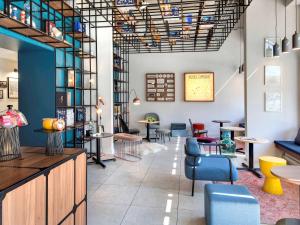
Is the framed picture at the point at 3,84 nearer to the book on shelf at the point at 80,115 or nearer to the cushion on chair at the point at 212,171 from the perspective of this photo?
the book on shelf at the point at 80,115

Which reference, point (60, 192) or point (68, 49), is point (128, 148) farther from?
point (60, 192)

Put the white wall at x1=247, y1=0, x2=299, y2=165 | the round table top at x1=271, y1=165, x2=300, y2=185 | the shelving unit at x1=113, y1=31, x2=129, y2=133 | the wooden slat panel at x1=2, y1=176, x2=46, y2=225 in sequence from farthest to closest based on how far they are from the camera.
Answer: the shelving unit at x1=113, y1=31, x2=129, y2=133 → the white wall at x1=247, y1=0, x2=299, y2=165 → the round table top at x1=271, y1=165, x2=300, y2=185 → the wooden slat panel at x1=2, y1=176, x2=46, y2=225

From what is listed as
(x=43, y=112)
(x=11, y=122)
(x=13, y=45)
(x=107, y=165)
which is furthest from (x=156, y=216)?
(x=13, y=45)

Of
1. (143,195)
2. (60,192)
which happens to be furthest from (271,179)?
(60,192)

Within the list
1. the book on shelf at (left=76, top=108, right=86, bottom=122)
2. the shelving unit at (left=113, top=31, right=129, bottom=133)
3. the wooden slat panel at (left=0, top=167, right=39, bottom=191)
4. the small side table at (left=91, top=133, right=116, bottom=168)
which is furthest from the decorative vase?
the shelving unit at (left=113, top=31, right=129, bottom=133)

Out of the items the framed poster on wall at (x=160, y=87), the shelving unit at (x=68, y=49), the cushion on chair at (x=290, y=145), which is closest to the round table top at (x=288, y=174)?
the cushion on chair at (x=290, y=145)

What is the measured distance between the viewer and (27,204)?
1629mm

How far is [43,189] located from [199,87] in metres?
8.41

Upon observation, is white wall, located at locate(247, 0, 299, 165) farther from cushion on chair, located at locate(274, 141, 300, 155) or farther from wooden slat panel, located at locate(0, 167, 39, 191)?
wooden slat panel, located at locate(0, 167, 39, 191)

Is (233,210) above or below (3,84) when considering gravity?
below

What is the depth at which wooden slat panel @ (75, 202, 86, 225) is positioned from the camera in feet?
7.78

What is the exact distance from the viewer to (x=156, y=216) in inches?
123

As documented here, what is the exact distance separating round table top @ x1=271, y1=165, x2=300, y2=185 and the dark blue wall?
13.2 feet

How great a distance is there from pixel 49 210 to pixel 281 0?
6.10 metres
